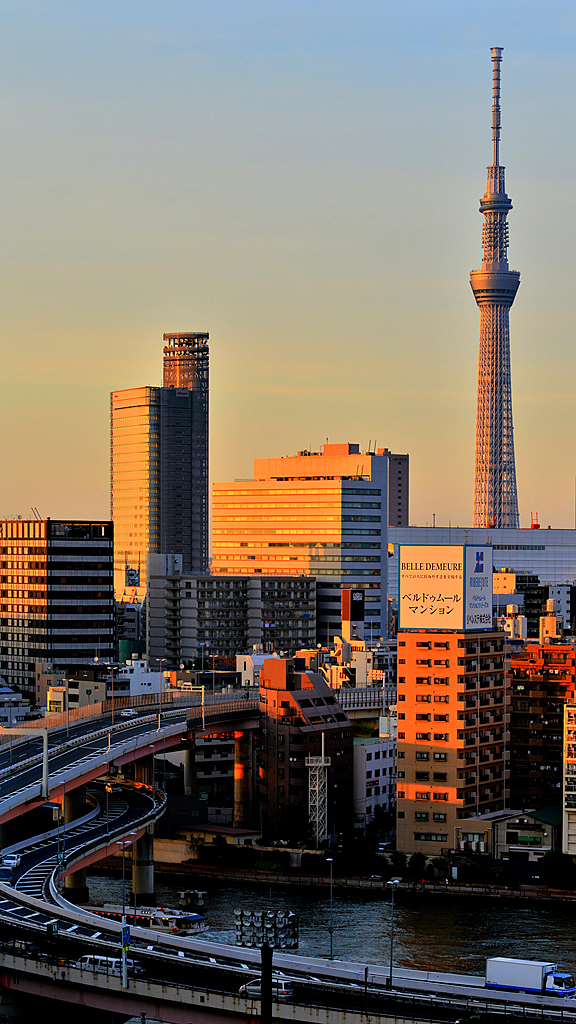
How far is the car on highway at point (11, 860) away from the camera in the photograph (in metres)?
55.9

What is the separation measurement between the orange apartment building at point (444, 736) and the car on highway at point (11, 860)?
62.2 feet

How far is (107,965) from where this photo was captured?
41.1 metres

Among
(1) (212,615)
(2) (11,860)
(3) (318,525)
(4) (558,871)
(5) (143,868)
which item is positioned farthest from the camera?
(3) (318,525)

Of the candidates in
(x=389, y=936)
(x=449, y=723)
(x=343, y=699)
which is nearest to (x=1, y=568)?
(x=343, y=699)

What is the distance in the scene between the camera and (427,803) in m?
69.1

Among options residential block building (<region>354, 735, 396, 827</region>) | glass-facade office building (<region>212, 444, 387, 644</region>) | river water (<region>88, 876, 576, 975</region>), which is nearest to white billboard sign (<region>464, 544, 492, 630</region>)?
residential block building (<region>354, 735, 396, 827</region>)

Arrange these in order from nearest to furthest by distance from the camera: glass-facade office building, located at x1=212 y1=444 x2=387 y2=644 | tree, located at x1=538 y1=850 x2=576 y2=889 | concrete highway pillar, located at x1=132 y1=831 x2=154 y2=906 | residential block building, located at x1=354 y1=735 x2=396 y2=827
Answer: concrete highway pillar, located at x1=132 y1=831 x2=154 y2=906 < tree, located at x1=538 y1=850 x2=576 y2=889 < residential block building, located at x1=354 y1=735 x2=396 y2=827 < glass-facade office building, located at x1=212 y1=444 x2=387 y2=644

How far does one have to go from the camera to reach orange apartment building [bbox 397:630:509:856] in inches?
2712

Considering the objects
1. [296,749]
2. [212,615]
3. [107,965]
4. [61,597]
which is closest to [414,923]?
[296,749]

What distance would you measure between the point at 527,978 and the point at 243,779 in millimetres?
34734

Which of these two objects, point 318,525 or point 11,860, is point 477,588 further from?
point 318,525

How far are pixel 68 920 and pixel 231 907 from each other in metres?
14.7

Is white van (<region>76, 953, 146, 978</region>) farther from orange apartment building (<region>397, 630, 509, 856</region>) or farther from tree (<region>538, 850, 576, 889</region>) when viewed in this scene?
orange apartment building (<region>397, 630, 509, 856</region>)

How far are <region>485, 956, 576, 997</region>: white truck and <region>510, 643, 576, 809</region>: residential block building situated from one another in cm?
3053
